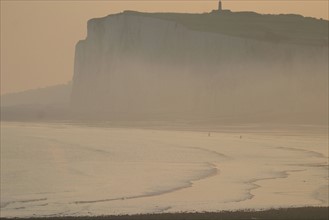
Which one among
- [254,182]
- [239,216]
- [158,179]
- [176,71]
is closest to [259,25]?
[176,71]

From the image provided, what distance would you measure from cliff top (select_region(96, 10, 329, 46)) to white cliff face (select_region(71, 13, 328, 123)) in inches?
174

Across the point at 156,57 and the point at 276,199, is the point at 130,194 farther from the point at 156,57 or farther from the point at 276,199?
the point at 156,57

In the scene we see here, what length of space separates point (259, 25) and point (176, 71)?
25.8 metres

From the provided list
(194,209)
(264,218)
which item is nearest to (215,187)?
(194,209)

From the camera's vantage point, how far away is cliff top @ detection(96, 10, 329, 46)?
119125 millimetres

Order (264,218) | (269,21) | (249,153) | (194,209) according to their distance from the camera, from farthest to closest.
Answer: (269,21) < (249,153) < (194,209) < (264,218)

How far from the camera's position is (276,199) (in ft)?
80.9

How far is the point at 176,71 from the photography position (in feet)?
354

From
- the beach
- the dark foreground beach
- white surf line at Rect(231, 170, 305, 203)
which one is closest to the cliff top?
the beach

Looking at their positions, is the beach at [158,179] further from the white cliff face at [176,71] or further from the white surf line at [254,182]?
the white cliff face at [176,71]

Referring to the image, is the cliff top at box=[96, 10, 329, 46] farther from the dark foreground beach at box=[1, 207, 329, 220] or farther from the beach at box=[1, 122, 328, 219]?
the dark foreground beach at box=[1, 207, 329, 220]

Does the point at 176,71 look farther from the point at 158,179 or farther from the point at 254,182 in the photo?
the point at 254,182

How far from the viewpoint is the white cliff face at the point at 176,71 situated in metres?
107

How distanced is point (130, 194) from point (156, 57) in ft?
272
